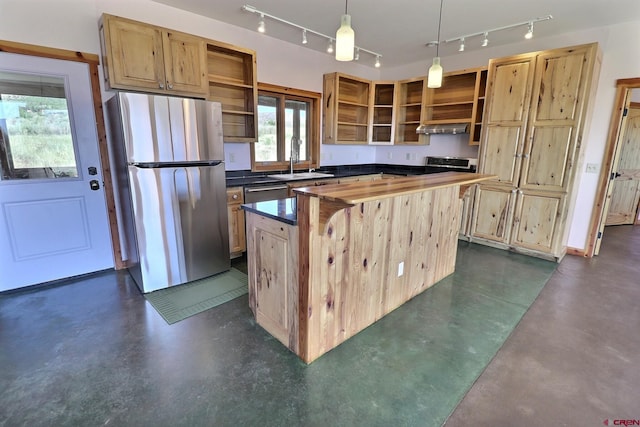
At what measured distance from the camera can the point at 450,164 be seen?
4703mm

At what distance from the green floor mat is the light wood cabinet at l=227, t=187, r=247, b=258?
400 mm

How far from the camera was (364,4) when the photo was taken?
2.98 meters

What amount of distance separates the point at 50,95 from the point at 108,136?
52 centimetres

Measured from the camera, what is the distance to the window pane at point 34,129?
2.57m

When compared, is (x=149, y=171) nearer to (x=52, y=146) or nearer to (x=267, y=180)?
(x=52, y=146)

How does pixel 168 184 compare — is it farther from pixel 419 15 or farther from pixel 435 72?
pixel 419 15

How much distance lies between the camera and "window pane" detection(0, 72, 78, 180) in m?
2.57

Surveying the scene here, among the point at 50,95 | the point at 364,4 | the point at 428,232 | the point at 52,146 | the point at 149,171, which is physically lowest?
the point at 428,232

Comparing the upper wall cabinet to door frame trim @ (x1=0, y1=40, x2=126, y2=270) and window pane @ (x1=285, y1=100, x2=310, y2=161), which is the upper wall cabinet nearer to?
door frame trim @ (x1=0, y1=40, x2=126, y2=270)

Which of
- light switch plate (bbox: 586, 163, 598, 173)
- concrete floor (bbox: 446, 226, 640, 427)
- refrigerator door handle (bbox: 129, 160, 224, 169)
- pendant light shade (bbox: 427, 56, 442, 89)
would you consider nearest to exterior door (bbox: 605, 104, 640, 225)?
light switch plate (bbox: 586, 163, 598, 173)

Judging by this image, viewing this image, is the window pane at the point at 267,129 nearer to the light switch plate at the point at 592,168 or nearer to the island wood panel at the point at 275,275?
the island wood panel at the point at 275,275

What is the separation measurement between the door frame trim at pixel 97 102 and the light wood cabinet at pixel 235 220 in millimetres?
1156

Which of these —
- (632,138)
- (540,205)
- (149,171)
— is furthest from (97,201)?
(632,138)

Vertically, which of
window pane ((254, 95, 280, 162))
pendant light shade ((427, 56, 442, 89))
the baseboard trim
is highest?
pendant light shade ((427, 56, 442, 89))
